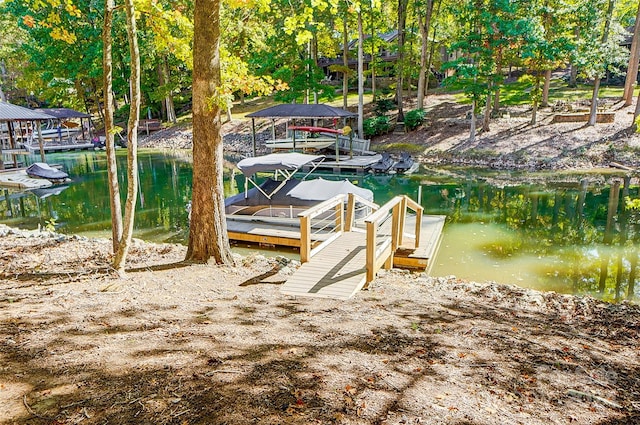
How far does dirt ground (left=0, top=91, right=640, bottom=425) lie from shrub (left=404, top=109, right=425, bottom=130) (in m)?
22.4

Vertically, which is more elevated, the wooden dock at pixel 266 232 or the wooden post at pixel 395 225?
the wooden post at pixel 395 225

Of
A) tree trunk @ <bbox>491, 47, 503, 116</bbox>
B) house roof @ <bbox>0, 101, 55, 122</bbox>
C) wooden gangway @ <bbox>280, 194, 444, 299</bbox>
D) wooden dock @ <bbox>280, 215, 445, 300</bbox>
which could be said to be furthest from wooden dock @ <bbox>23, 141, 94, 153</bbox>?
wooden dock @ <bbox>280, 215, 445, 300</bbox>

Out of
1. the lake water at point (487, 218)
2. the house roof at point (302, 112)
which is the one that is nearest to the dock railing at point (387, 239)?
the lake water at point (487, 218)

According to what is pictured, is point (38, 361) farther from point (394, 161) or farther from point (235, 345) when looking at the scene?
point (394, 161)

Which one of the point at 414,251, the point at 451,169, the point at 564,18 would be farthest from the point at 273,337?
the point at 564,18

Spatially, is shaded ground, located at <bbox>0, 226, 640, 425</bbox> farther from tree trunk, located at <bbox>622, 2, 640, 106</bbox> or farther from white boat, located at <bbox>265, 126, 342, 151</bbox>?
tree trunk, located at <bbox>622, 2, 640, 106</bbox>

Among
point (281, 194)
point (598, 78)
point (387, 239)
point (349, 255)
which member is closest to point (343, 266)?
point (349, 255)

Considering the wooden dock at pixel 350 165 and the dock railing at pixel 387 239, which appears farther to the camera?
the wooden dock at pixel 350 165

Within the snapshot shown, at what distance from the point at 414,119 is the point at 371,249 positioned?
23489mm

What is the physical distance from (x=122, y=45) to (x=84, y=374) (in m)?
41.4

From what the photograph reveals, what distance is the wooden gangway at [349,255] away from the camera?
6996mm

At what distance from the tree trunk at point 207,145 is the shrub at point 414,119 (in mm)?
23620

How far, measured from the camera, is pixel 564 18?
23609mm

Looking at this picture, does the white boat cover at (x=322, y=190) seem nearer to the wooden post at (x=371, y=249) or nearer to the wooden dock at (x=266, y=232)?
Result: the wooden dock at (x=266, y=232)
